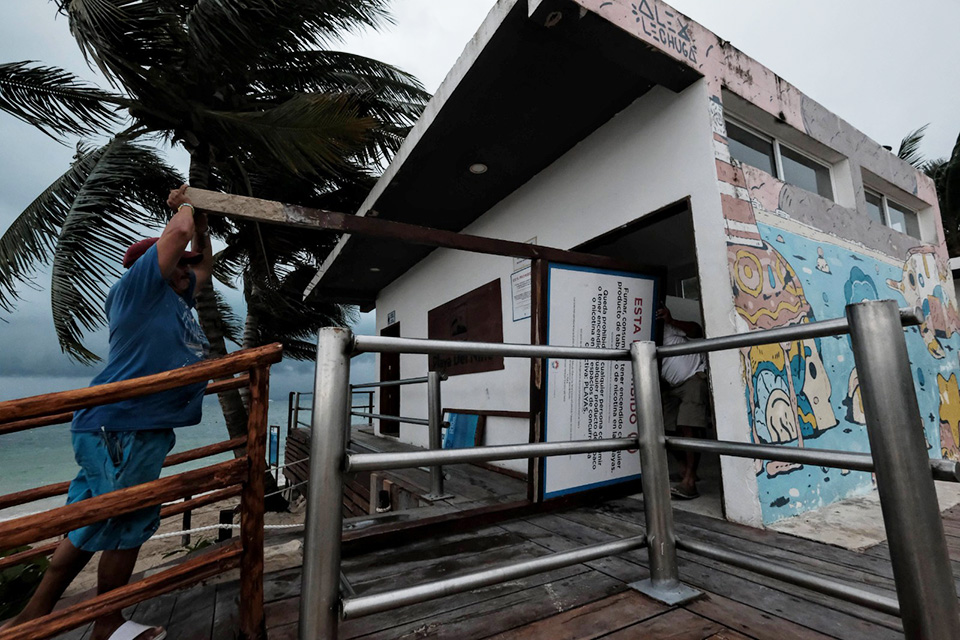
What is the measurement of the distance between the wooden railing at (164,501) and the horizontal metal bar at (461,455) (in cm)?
48

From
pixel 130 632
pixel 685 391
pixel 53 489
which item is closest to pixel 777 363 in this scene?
pixel 685 391

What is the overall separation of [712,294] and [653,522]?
181 centimetres

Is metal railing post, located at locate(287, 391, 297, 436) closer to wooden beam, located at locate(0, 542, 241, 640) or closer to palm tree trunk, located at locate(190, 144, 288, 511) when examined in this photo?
palm tree trunk, located at locate(190, 144, 288, 511)

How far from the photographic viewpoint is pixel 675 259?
5906 mm

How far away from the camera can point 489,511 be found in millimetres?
2590

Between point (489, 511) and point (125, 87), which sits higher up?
point (125, 87)

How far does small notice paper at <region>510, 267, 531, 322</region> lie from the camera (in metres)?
4.39

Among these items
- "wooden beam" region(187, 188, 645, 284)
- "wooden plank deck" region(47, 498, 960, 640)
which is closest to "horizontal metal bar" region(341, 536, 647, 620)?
"wooden plank deck" region(47, 498, 960, 640)

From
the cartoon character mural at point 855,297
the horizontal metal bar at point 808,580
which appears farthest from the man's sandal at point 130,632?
the cartoon character mural at point 855,297

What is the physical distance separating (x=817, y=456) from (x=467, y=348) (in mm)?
987

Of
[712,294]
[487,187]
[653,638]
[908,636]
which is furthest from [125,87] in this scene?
[908,636]

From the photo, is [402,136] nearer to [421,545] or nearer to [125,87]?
[125,87]

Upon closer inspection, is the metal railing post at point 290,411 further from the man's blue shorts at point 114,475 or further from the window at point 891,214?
the window at point 891,214

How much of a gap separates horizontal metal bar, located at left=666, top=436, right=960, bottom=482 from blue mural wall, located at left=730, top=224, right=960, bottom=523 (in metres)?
1.51
